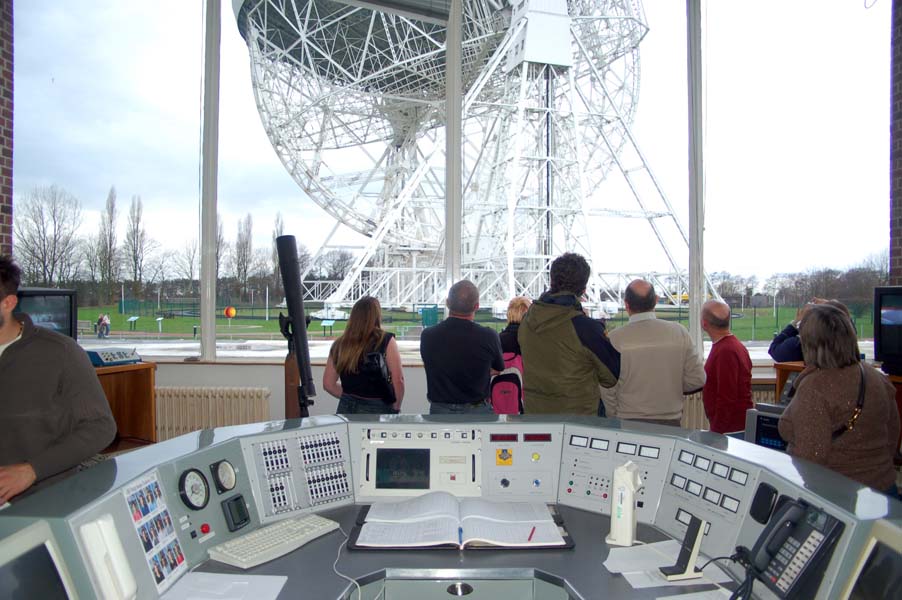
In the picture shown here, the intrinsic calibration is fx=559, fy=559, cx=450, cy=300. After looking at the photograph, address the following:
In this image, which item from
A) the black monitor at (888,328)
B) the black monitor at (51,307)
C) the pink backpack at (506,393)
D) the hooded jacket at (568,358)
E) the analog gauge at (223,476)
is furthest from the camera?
the black monitor at (888,328)

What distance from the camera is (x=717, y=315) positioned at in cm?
265

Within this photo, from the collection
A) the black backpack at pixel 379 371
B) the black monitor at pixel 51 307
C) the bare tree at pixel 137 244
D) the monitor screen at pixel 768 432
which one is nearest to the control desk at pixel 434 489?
the black backpack at pixel 379 371

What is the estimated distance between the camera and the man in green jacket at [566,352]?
2.16 m

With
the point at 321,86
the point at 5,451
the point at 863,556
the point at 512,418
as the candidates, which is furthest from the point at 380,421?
the point at 321,86

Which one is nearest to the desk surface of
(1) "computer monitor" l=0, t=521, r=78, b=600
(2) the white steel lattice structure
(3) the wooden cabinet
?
(1) "computer monitor" l=0, t=521, r=78, b=600

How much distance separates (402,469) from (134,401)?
3.10 m

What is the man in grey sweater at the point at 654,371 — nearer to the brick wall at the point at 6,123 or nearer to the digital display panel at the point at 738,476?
the digital display panel at the point at 738,476

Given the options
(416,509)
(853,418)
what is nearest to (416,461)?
(416,509)

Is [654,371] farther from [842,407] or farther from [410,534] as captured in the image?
[410,534]

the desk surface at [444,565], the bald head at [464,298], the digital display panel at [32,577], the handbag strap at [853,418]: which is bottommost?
the desk surface at [444,565]

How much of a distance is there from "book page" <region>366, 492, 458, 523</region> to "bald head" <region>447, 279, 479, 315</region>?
1129 mm

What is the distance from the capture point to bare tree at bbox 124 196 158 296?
182 inches

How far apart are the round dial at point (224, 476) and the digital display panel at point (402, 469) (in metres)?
0.43

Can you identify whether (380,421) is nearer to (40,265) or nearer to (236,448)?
(236,448)
